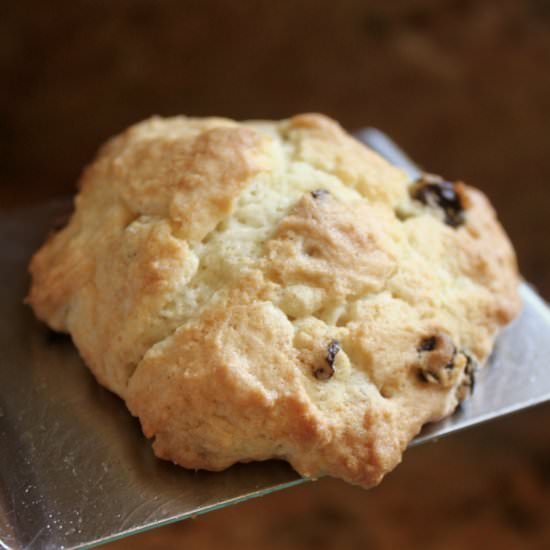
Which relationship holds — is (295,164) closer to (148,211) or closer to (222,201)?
(222,201)

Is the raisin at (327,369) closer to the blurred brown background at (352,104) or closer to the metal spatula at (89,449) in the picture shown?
the metal spatula at (89,449)

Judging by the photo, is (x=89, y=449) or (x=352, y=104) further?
(x=352, y=104)

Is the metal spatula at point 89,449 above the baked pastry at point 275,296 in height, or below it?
below

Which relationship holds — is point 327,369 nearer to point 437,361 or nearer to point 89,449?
point 437,361

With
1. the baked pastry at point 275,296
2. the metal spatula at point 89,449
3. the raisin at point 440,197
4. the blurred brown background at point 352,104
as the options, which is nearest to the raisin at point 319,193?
the baked pastry at point 275,296

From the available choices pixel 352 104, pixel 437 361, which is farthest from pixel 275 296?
pixel 352 104

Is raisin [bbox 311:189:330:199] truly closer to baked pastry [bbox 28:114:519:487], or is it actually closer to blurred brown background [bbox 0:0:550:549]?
baked pastry [bbox 28:114:519:487]

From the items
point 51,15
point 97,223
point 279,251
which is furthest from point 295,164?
point 51,15
